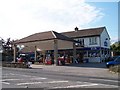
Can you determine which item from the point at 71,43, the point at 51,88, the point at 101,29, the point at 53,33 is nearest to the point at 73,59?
the point at 71,43

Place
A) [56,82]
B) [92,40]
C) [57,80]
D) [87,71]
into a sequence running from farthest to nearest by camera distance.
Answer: [92,40] → [87,71] → [57,80] → [56,82]

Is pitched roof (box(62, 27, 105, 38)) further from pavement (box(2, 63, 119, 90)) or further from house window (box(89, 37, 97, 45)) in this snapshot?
pavement (box(2, 63, 119, 90))

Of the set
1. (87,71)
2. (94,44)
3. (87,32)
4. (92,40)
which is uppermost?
(87,32)

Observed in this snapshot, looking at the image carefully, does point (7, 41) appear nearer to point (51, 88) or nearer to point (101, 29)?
point (101, 29)

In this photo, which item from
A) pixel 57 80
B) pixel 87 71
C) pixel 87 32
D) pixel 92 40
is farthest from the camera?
pixel 87 32

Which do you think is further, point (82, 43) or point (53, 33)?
point (82, 43)

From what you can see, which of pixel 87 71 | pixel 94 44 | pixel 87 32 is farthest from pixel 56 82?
pixel 87 32

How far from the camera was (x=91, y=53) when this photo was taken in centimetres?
5875

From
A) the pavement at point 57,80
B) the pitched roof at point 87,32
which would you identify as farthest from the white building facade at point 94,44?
the pavement at point 57,80

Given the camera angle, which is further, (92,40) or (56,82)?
(92,40)

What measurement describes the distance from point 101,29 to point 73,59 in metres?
14.7

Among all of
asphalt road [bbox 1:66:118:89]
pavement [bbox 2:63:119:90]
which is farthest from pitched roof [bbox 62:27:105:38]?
asphalt road [bbox 1:66:118:89]

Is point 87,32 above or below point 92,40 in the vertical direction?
above

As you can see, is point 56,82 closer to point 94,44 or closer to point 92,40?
point 94,44
